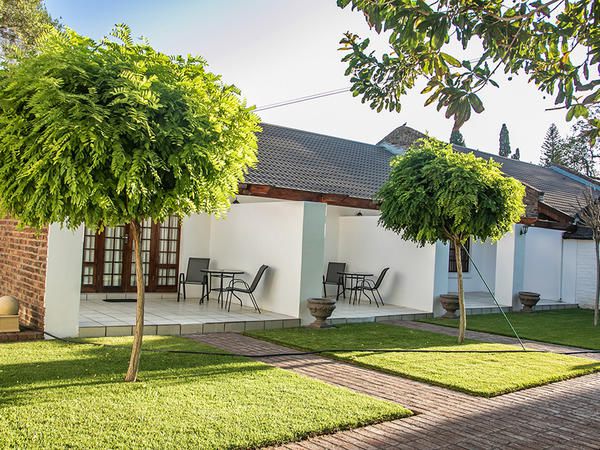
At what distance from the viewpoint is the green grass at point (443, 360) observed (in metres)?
6.60

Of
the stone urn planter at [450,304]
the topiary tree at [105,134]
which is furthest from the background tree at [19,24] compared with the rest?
the topiary tree at [105,134]

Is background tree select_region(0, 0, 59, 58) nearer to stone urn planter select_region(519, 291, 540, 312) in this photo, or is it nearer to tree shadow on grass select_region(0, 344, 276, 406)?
tree shadow on grass select_region(0, 344, 276, 406)

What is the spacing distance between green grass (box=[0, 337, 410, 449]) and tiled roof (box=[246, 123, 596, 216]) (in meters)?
4.58

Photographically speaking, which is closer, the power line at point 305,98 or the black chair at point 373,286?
the black chair at point 373,286

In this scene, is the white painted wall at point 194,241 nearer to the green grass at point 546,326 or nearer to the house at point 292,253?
the house at point 292,253

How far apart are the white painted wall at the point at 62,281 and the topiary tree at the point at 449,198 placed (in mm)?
4983

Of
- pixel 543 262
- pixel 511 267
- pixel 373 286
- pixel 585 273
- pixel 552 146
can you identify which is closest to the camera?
pixel 373 286

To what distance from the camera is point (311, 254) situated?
10.6 meters

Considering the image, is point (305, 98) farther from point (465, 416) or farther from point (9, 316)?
point (465, 416)

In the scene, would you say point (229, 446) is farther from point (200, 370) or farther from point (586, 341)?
point (586, 341)

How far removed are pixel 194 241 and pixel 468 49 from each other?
990 cm

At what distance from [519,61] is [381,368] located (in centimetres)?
413

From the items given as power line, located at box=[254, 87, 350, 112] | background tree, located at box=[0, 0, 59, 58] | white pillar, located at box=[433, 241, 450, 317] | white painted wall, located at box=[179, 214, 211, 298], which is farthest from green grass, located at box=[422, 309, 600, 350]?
background tree, located at box=[0, 0, 59, 58]

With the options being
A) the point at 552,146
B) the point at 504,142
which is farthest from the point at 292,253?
the point at 552,146
